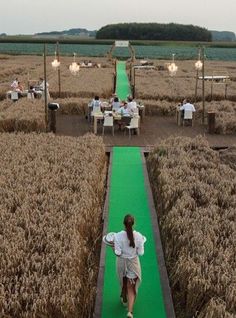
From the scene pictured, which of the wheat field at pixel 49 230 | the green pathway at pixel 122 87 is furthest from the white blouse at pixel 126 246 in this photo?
the green pathway at pixel 122 87

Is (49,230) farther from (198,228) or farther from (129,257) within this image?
(198,228)

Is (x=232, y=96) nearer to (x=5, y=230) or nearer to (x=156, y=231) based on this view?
(x=156, y=231)

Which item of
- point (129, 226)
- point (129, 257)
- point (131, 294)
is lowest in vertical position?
point (131, 294)

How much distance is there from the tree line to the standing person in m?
169

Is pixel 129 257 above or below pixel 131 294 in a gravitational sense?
above

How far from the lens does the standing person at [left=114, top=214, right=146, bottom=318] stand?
686 centimetres

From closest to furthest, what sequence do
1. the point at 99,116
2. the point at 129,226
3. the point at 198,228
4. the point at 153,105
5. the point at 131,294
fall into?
the point at 129,226
the point at 131,294
the point at 198,228
the point at 99,116
the point at 153,105

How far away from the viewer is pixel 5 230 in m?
7.81

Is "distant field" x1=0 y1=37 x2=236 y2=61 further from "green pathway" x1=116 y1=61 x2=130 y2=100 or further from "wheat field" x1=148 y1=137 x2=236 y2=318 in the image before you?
"wheat field" x1=148 y1=137 x2=236 y2=318

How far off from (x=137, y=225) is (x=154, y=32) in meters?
168

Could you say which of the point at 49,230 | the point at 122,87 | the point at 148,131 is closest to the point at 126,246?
the point at 49,230

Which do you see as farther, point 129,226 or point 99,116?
point 99,116

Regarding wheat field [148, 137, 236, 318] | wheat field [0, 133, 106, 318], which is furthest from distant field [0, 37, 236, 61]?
wheat field [0, 133, 106, 318]

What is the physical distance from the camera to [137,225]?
10164mm
